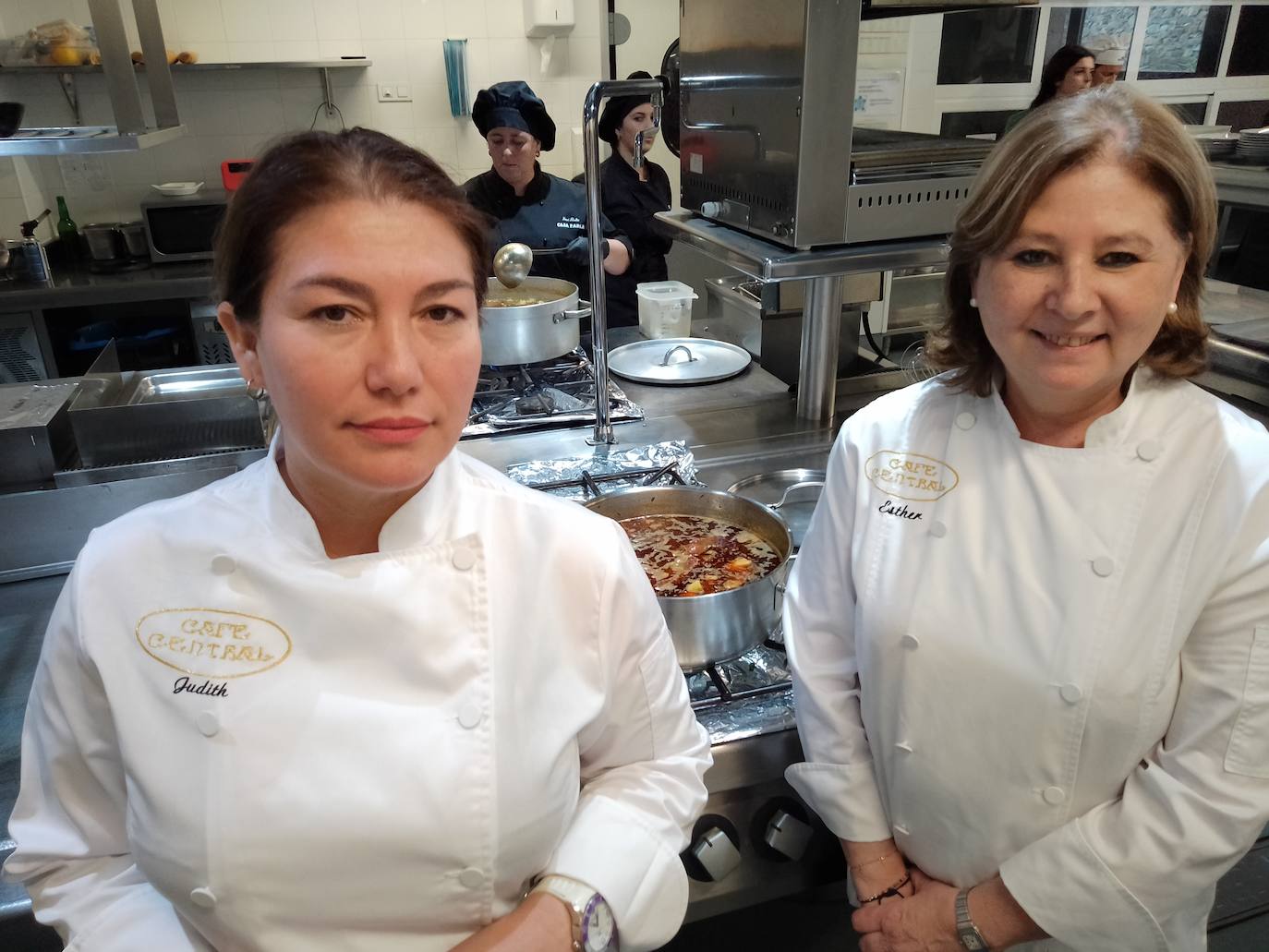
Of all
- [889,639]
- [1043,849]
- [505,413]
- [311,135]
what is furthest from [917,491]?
[505,413]

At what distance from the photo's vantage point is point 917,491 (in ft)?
3.75

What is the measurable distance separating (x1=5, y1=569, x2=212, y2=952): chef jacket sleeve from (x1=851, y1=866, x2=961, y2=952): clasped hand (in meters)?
0.82

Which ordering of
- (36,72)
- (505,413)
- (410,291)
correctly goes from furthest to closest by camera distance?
(36,72), (505,413), (410,291)

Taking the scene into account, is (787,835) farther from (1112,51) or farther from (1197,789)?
(1112,51)

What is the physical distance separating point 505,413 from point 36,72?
3833mm

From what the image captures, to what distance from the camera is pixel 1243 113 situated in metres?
4.48

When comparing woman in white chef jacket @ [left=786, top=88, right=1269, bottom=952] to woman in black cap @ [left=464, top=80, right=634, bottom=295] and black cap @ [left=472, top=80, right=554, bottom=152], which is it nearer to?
woman in black cap @ [left=464, top=80, right=634, bottom=295]

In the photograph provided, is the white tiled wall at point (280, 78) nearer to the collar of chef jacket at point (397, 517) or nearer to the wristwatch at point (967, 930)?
the collar of chef jacket at point (397, 517)

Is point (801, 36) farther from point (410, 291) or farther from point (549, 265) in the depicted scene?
point (549, 265)

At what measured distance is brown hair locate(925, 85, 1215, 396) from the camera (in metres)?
0.97

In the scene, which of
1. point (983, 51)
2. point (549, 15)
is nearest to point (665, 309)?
point (549, 15)

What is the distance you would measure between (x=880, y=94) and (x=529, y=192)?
6.76 ft

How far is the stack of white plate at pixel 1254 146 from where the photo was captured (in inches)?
130

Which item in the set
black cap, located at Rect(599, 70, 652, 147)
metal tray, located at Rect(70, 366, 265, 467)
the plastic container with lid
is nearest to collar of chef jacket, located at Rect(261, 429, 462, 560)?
metal tray, located at Rect(70, 366, 265, 467)
